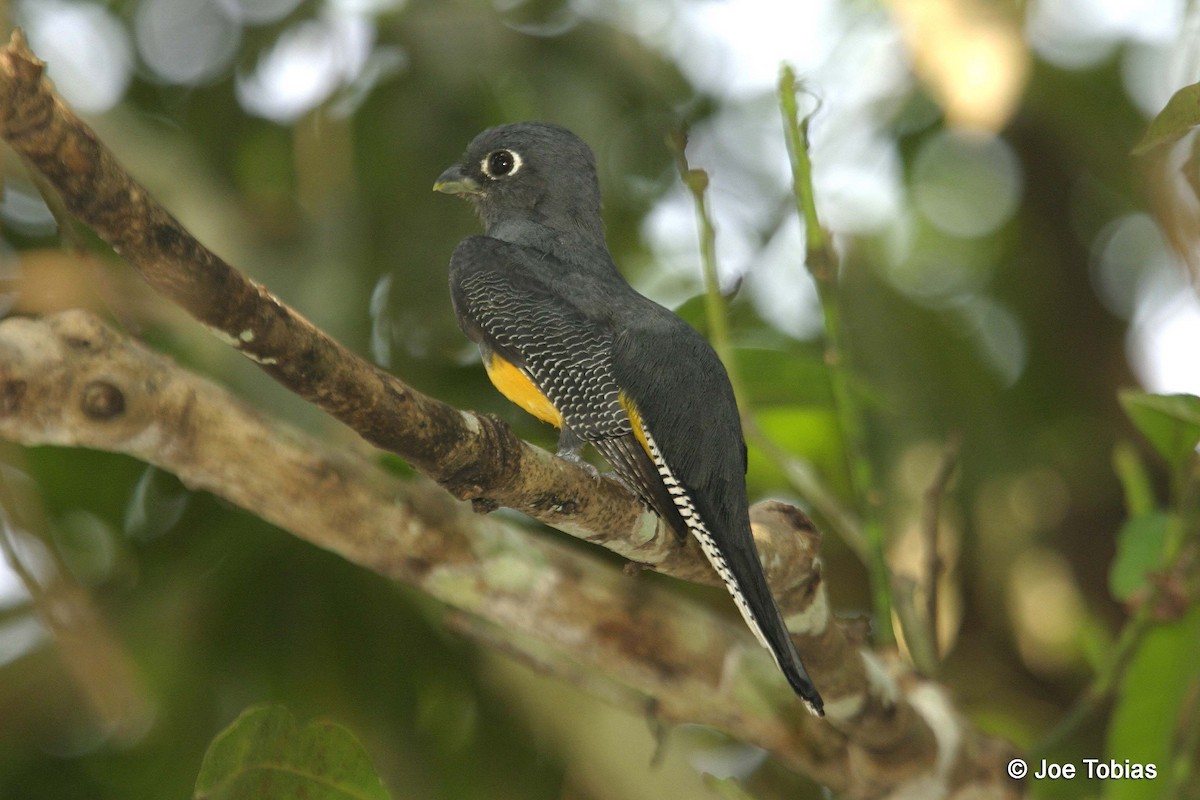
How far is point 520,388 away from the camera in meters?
3.07

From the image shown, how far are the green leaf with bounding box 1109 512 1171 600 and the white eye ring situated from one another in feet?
6.72

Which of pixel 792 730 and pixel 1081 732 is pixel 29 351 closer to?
pixel 792 730

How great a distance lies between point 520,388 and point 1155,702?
1982mm

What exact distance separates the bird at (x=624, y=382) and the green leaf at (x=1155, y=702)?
4.71 feet

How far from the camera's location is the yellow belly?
3.03m

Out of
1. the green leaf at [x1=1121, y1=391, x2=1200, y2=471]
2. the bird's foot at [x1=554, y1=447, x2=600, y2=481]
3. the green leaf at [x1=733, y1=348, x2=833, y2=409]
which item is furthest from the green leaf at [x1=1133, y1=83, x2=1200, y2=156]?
the green leaf at [x1=733, y1=348, x2=833, y2=409]

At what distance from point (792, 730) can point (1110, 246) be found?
359cm

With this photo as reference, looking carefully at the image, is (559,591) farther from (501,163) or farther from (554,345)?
(501,163)

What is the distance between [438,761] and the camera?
413cm

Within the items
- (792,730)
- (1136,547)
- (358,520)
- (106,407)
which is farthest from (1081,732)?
(106,407)

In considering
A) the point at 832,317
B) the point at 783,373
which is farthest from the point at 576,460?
the point at 783,373

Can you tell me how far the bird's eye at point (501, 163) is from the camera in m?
3.58

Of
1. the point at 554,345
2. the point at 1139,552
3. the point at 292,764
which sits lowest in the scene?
the point at 292,764

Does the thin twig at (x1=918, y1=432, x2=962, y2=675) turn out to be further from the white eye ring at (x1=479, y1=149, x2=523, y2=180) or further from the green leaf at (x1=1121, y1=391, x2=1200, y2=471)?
the white eye ring at (x1=479, y1=149, x2=523, y2=180)
